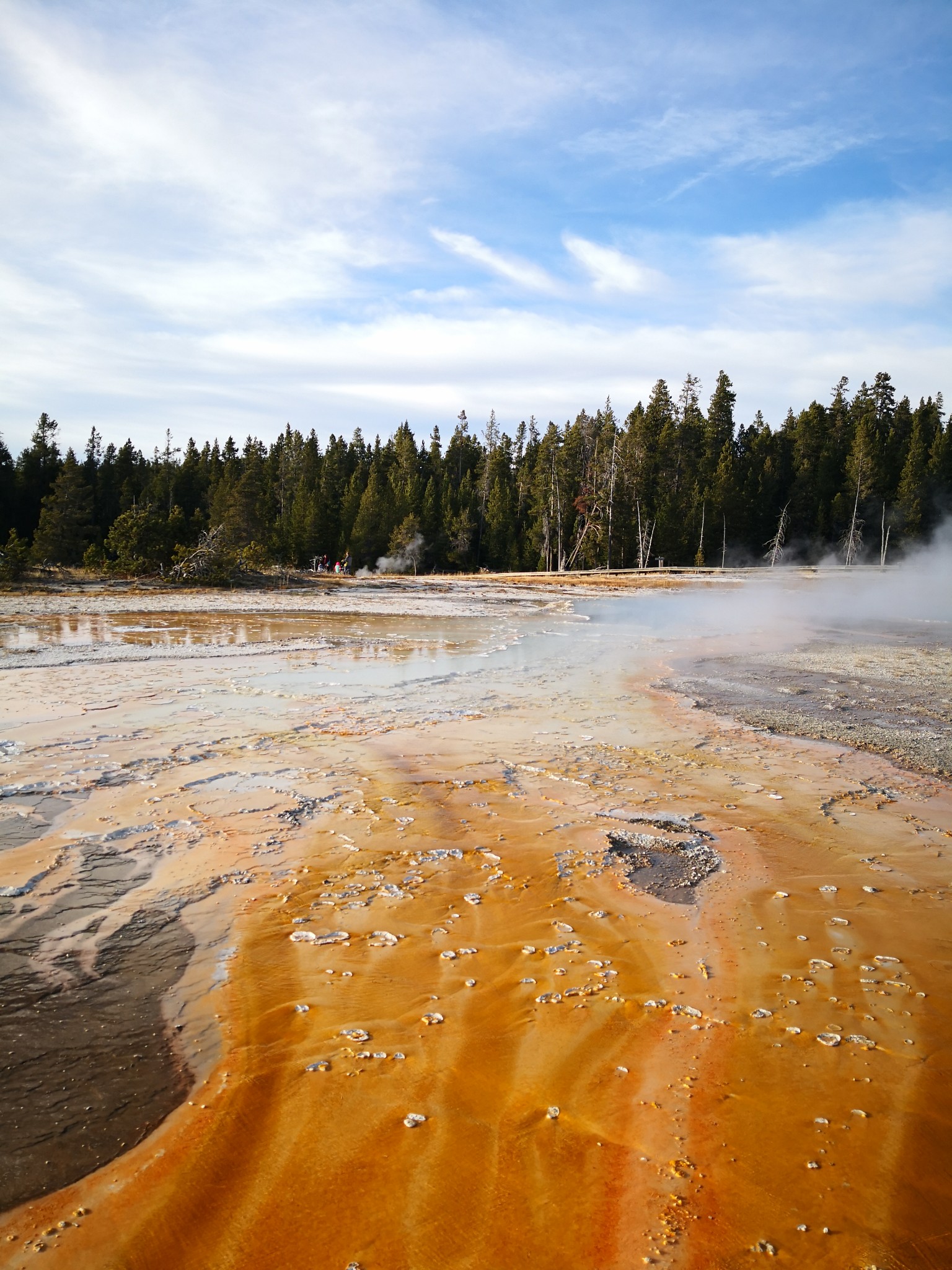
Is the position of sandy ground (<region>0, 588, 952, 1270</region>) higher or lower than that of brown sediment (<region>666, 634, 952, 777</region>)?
lower

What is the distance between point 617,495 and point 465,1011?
57.3 metres

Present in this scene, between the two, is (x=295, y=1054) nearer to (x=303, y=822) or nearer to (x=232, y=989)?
(x=232, y=989)

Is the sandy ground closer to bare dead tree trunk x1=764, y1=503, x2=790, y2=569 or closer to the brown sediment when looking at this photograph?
the brown sediment

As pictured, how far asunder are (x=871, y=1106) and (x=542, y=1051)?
3.87ft

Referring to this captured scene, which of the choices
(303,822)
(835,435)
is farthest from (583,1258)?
(835,435)

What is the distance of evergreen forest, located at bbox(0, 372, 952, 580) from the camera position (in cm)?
5875

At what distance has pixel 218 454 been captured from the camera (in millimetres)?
86562

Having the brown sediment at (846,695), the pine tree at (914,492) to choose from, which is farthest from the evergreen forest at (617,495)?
the brown sediment at (846,695)

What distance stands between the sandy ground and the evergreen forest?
4429cm

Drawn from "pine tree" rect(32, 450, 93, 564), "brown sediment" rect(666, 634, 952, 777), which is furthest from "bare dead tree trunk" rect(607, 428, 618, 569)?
"brown sediment" rect(666, 634, 952, 777)

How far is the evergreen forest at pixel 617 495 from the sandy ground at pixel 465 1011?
44.3m

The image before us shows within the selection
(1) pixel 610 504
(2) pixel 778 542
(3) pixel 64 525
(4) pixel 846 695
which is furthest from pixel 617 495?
(4) pixel 846 695

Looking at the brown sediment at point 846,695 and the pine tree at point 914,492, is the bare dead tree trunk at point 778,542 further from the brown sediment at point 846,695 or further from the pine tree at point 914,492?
the brown sediment at point 846,695

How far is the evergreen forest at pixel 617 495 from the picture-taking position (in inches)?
2313
